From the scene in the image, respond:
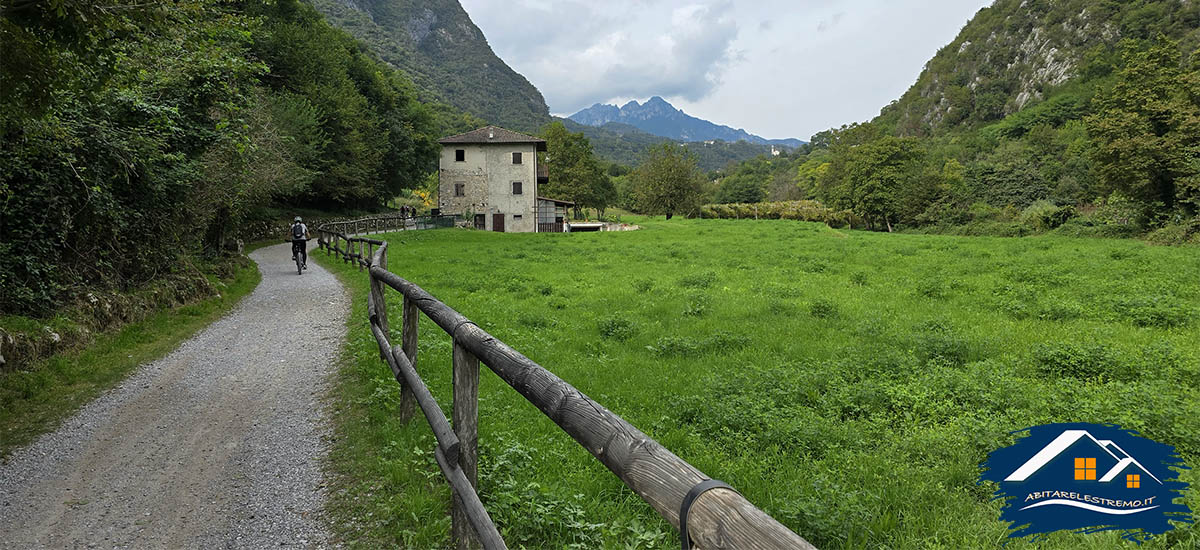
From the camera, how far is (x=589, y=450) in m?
1.71

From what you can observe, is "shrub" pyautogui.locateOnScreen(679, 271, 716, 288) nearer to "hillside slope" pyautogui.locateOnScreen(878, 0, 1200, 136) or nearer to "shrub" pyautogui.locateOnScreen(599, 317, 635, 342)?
"shrub" pyautogui.locateOnScreen(599, 317, 635, 342)

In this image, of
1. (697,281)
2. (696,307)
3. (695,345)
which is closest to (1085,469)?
(695,345)

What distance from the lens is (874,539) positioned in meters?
3.25

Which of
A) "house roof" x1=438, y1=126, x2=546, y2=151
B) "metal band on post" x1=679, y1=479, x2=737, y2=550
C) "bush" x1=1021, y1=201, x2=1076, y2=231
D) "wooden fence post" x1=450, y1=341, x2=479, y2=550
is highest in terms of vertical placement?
"house roof" x1=438, y1=126, x2=546, y2=151

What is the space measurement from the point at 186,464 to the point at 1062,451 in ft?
22.6

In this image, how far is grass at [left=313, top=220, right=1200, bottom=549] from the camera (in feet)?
11.4

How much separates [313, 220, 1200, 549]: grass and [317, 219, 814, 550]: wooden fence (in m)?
0.73

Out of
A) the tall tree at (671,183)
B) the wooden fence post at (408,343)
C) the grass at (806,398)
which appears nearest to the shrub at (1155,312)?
the grass at (806,398)

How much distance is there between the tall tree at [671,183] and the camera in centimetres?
6656

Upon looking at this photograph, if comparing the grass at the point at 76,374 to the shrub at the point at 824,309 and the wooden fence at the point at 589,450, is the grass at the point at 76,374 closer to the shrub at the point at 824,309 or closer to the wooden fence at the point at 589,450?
the wooden fence at the point at 589,450

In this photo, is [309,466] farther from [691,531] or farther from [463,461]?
[691,531]

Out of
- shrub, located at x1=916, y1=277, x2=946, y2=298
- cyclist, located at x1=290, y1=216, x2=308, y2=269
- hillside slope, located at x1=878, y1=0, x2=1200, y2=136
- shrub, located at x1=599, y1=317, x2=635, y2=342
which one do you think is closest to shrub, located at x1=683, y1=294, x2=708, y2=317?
shrub, located at x1=599, y1=317, x2=635, y2=342

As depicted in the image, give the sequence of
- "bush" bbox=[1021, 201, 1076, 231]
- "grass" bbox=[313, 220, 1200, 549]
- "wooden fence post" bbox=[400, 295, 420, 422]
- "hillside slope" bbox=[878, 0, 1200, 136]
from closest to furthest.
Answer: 1. "grass" bbox=[313, 220, 1200, 549]
2. "wooden fence post" bbox=[400, 295, 420, 422]
3. "bush" bbox=[1021, 201, 1076, 231]
4. "hillside slope" bbox=[878, 0, 1200, 136]

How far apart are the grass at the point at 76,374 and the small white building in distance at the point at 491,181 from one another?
40039mm
